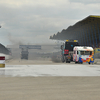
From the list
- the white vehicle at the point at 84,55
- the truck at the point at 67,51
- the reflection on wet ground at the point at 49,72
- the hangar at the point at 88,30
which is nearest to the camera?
the reflection on wet ground at the point at 49,72

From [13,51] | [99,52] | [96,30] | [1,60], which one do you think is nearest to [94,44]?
[96,30]

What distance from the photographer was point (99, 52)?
2753 inches

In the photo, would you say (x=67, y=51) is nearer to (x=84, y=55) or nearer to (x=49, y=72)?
(x=84, y=55)

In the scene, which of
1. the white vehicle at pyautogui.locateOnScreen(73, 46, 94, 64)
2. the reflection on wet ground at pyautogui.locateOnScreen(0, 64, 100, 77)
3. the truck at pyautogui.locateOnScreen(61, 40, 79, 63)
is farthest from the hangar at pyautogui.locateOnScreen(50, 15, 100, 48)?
the reflection on wet ground at pyautogui.locateOnScreen(0, 64, 100, 77)

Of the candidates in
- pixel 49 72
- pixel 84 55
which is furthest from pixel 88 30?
pixel 49 72

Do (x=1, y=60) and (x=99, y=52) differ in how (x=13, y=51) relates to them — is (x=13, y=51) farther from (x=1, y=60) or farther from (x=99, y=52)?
(x=1, y=60)

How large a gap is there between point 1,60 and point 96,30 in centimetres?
6753

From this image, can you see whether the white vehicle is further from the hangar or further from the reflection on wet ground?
the hangar

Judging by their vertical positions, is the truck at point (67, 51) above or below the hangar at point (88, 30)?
below

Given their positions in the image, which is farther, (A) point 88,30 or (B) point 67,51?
(A) point 88,30

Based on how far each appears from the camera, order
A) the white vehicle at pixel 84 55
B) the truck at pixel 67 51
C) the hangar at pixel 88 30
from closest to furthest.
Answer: the white vehicle at pixel 84 55, the truck at pixel 67 51, the hangar at pixel 88 30

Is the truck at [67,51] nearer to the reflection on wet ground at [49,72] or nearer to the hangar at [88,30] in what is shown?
the reflection on wet ground at [49,72]

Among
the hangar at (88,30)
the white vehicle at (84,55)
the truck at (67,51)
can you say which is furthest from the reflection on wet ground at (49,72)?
the hangar at (88,30)

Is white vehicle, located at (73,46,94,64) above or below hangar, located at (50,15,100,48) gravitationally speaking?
below
